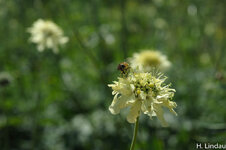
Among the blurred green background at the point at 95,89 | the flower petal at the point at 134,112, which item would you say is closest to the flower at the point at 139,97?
the flower petal at the point at 134,112

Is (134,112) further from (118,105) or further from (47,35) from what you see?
(47,35)

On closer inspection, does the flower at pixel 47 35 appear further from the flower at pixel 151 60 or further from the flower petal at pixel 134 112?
the flower petal at pixel 134 112

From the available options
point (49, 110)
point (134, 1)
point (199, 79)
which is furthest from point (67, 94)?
point (134, 1)

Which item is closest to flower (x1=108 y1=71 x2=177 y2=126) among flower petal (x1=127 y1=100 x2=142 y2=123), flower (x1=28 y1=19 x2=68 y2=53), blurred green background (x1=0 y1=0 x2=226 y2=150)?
flower petal (x1=127 y1=100 x2=142 y2=123)

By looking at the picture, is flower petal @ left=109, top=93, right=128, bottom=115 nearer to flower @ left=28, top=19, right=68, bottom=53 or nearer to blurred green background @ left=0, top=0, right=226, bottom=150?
blurred green background @ left=0, top=0, right=226, bottom=150

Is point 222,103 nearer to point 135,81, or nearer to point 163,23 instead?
point 135,81

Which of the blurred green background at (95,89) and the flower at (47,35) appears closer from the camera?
the blurred green background at (95,89)

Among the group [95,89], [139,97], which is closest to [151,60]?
[95,89]
